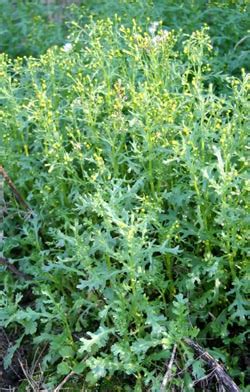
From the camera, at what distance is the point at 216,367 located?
10.2ft

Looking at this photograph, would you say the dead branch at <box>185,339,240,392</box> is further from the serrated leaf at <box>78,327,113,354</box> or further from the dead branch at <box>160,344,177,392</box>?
the serrated leaf at <box>78,327,113,354</box>

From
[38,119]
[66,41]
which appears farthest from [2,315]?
[66,41]

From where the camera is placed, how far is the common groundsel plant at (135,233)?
316 centimetres

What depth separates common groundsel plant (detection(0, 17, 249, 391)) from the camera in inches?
124

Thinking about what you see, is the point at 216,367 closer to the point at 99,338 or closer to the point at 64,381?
the point at 99,338

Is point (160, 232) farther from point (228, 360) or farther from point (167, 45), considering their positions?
point (167, 45)

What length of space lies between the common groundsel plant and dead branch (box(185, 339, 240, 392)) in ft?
0.20

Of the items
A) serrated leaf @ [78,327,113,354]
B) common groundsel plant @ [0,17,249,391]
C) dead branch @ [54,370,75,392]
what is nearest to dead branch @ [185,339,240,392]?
common groundsel plant @ [0,17,249,391]

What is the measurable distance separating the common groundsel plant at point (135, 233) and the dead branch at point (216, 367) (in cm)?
6

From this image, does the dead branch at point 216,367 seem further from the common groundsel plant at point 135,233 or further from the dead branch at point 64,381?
the dead branch at point 64,381

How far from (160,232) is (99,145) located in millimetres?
695

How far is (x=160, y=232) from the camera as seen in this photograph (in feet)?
10.8

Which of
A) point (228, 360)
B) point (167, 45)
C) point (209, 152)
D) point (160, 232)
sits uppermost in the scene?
point (167, 45)

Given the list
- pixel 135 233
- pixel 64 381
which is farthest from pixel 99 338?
pixel 135 233
